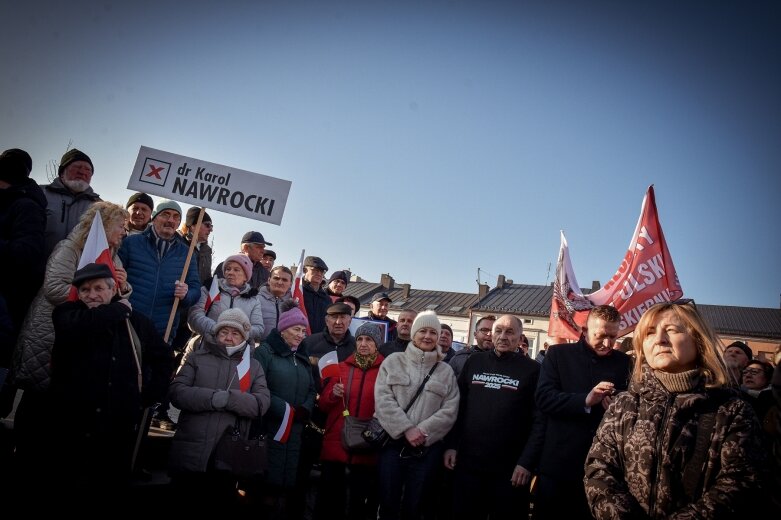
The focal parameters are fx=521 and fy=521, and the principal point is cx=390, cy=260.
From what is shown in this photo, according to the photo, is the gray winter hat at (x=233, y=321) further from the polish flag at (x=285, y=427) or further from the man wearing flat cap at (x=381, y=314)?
the man wearing flat cap at (x=381, y=314)

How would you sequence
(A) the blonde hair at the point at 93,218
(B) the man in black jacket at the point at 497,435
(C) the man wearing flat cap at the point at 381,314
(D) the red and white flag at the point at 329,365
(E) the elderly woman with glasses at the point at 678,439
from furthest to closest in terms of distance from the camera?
(C) the man wearing flat cap at the point at 381,314 → (D) the red and white flag at the point at 329,365 → (B) the man in black jacket at the point at 497,435 → (A) the blonde hair at the point at 93,218 → (E) the elderly woman with glasses at the point at 678,439

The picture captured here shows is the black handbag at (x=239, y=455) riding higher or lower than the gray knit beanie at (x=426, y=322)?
lower

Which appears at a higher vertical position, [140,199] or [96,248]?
[140,199]

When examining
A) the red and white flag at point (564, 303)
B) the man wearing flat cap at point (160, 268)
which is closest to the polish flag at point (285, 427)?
the man wearing flat cap at point (160, 268)

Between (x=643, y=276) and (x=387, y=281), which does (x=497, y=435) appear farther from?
(x=387, y=281)

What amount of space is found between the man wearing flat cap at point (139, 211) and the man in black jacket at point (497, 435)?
170 inches

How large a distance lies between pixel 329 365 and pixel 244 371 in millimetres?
1230

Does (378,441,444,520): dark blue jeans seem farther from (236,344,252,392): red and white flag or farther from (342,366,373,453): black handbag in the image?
(236,344,252,392): red and white flag

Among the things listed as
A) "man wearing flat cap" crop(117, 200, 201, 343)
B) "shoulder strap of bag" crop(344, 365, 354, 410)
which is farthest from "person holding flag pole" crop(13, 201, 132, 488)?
"shoulder strap of bag" crop(344, 365, 354, 410)

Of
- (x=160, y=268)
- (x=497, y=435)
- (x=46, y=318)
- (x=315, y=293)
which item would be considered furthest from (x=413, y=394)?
(x=315, y=293)

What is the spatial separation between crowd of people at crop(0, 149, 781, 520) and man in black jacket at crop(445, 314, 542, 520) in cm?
2

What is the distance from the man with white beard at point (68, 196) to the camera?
5.21 m

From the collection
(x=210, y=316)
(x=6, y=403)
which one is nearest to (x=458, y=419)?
(x=210, y=316)

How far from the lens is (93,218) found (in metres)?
4.66
